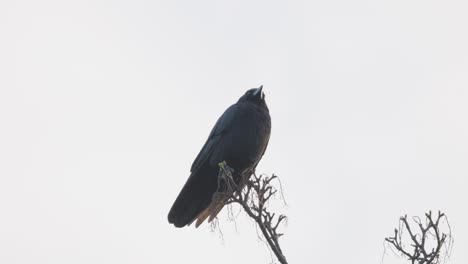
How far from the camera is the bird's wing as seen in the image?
8766 mm

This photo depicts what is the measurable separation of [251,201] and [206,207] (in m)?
3.17

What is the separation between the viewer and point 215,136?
355 inches

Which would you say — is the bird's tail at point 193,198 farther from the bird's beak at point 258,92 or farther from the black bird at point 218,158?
the bird's beak at point 258,92

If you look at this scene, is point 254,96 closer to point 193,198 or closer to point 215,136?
point 215,136

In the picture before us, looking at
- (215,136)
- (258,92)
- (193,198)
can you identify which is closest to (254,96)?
(258,92)

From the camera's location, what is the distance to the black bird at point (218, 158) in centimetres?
848

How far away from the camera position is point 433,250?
4707 millimetres

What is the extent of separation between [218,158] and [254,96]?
136 centimetres

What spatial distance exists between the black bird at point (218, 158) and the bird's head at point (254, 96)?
46 centimetres

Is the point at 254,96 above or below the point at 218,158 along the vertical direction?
above

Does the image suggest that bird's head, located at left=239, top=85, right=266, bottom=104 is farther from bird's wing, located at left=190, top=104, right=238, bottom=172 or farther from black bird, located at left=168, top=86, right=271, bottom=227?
black bird, located at left=168, top=86, right=271, bottom=227

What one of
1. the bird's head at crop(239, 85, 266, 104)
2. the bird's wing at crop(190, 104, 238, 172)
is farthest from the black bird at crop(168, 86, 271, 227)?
the bird's head at crop(239, 85, 266, 104)

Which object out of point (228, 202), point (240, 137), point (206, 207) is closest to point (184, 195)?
point (206, 207)

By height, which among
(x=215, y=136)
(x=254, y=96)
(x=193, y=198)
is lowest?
(x=193, y=198)
